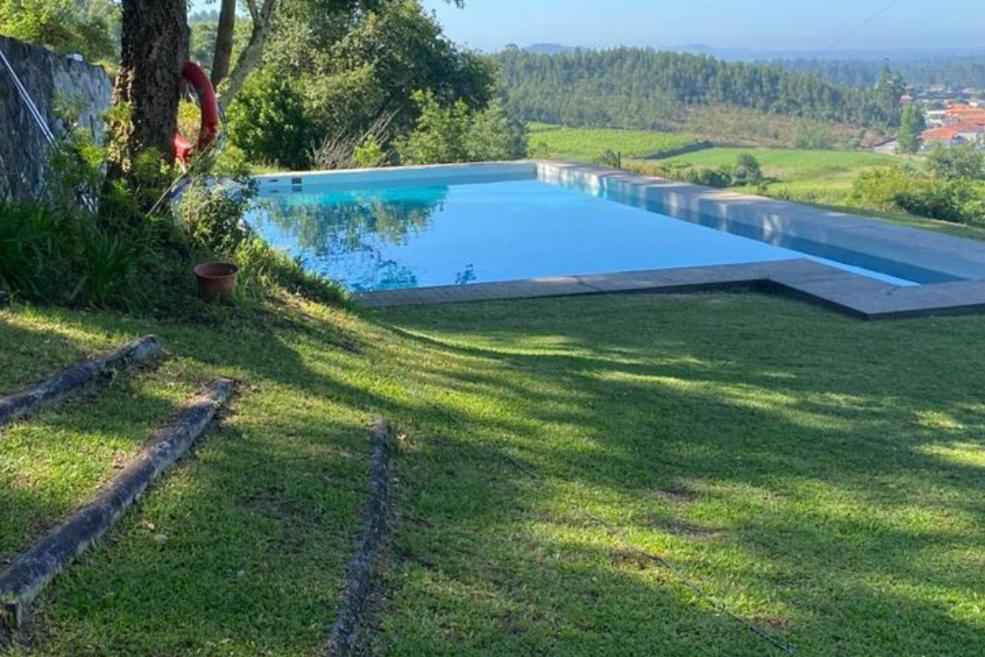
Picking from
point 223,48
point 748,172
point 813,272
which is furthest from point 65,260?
point 748,172

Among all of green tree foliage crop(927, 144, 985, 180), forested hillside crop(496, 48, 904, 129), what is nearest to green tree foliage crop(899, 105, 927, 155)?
forested hillside crop(496, 48, 904, 129)

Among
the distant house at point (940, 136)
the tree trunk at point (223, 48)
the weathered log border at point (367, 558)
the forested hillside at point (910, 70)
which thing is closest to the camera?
the weathered log border at point (367, 558)

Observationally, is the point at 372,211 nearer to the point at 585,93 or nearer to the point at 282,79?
the point at 282,79

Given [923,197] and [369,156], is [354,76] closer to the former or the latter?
[369,156]

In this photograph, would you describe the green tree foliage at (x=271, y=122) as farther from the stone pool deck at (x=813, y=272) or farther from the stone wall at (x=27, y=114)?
the stone wall at (x=27, y=114)

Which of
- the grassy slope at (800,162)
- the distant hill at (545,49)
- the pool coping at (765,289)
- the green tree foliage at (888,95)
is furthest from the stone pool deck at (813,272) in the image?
the distant hill at (545,49)

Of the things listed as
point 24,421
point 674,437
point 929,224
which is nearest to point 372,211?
point 929,224

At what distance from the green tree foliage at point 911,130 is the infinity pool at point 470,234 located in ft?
80.1

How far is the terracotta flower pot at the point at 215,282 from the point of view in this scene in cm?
540

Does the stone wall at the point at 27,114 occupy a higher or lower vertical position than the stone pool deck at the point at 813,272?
higher

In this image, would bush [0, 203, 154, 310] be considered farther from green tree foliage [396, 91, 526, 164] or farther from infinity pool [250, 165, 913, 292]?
green tree foliage [396, 91, 526, 164]

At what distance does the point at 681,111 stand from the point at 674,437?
162ft

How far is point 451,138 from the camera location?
20.2 metres

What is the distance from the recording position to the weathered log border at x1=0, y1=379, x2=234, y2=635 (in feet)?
6.77
